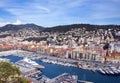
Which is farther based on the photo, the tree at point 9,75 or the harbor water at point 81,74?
the harbor water at point 81,74

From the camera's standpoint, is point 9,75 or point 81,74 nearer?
point 9,75

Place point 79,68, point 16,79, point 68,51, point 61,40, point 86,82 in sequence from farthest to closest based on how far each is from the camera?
1. point 61,40
2. point 68,51
3. point 79,68
4. point 86,82
5. point 16,79

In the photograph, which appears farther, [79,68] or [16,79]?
[79,68]

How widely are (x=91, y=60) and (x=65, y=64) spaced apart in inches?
117

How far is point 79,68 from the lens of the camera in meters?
20.8

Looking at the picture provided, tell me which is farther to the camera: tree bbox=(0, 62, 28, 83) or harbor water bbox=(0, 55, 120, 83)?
harbor water bbox=(0, 55, 120, 83)

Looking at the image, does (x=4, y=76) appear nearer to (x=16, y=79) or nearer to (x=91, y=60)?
(x=16, y=79)

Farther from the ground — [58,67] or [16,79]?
[16,79]

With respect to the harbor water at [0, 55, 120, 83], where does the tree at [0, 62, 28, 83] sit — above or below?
above

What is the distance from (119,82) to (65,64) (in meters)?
7.02

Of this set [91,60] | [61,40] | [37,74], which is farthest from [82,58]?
[61,40]

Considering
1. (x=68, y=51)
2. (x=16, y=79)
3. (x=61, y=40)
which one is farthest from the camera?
(x=61, y=40)

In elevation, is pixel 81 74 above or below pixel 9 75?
below

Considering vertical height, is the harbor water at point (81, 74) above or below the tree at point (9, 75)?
below
